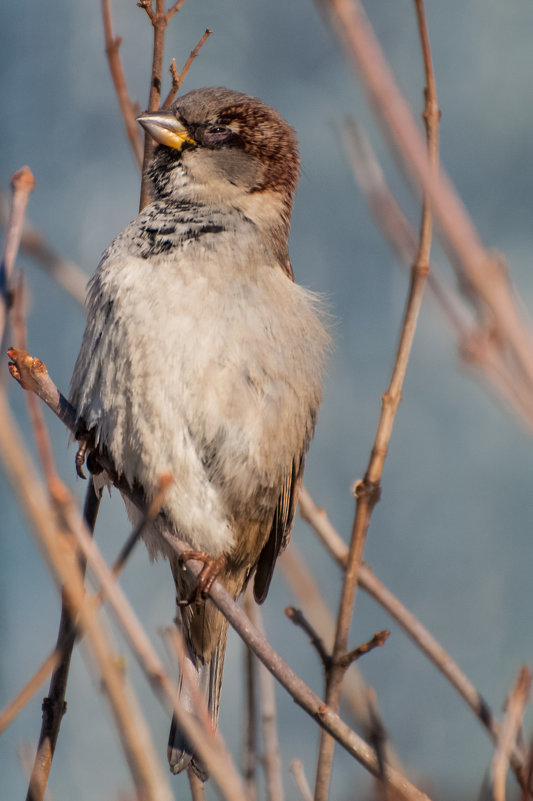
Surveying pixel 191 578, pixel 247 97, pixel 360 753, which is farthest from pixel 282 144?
pixel 360 753

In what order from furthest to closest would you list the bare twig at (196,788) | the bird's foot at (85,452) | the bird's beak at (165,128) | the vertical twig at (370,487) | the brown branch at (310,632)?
the bird's beak at (165,128), the bird's foot at (85,452), the bare twig at (196,788), the brown branch at (310,632), the vertical twig at (370,487)

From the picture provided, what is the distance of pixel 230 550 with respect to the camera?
8.06 ft

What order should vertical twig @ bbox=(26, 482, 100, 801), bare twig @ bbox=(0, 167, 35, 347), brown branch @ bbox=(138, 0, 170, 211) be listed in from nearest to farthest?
bare twig @ bbox=(0, 167, 35, 347) < vertical twig @ bbox=(26, 482, 100, 801) < brown branch @ bbox=(138, 0, 170, 211)

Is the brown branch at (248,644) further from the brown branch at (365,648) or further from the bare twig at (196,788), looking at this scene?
the bare twig at (196,788)

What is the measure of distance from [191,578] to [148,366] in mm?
707

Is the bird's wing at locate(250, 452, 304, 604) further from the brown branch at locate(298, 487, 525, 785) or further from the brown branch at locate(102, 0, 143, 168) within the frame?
the brown branch at locate(102, 0, 143, 168)

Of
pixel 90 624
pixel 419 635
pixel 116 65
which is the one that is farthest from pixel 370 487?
pixel 116 65

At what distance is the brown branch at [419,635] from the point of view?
57.2 inches

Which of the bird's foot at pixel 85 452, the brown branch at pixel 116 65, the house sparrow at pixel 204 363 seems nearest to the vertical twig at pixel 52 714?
the house sparrow at pixel 204 363

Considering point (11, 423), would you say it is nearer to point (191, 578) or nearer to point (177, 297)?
point (177, 297)

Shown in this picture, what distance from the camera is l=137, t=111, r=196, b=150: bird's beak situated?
2436mm

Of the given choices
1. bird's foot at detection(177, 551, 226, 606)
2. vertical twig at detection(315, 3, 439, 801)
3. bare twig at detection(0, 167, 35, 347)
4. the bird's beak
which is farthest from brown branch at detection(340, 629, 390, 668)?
the bird's beak

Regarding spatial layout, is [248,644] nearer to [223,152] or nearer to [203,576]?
[203,576]

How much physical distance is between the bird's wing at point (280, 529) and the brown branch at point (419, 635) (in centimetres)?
48
